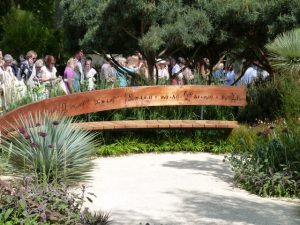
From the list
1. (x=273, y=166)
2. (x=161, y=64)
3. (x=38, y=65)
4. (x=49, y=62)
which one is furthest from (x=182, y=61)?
(x=273, y=166)

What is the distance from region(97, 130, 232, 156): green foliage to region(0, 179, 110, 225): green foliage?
405cm

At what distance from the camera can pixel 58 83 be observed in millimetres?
10953

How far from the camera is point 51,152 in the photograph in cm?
707

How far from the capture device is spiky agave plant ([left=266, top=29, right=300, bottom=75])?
1050cm

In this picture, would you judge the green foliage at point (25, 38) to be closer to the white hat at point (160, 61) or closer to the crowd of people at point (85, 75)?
the crowd of people at point (85, 75)

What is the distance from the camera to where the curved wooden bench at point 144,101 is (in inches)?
378

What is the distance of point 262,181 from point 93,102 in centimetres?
379

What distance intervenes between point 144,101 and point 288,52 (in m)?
2.56

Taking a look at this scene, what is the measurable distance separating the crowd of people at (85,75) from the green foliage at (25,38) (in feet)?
19.4

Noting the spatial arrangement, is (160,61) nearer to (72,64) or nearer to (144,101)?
(72,64)

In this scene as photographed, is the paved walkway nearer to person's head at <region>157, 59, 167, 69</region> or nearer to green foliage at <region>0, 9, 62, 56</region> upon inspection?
person's head at <region>157, 59, 167, 69</region>

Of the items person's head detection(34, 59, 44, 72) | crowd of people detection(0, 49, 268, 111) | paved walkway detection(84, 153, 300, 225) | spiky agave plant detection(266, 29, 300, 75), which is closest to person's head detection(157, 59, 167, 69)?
crowd of people detection(0, 49, 268, 111)

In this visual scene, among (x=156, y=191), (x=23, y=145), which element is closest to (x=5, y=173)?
(x=23, y=145)

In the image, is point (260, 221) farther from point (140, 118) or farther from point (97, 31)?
point (97, 31)
